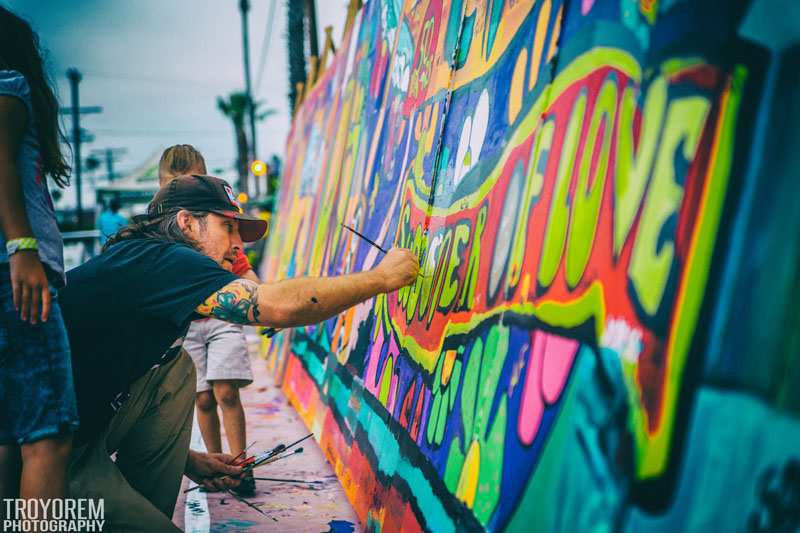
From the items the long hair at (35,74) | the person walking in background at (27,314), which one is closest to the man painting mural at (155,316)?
the person walking in background at (27,314)

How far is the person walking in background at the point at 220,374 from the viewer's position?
4297 mm

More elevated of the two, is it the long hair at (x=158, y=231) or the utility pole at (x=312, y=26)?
the utility pole at (x=312, y=26)

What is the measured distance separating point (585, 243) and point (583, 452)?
54 cm

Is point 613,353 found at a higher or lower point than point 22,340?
higher

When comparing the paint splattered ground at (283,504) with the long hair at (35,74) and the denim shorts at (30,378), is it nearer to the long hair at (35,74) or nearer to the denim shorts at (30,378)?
the denim shorts at (30,378)

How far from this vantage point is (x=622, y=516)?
158cm

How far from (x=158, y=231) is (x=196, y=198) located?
220 mm

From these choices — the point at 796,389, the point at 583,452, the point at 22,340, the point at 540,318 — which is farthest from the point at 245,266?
the point at 796,389

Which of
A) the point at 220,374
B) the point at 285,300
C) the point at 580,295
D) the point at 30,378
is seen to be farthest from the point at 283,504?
the point at 580,295

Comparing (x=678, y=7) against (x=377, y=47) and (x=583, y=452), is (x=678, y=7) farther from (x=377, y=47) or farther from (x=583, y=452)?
(x=377, y=47)

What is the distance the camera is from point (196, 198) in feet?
10.7

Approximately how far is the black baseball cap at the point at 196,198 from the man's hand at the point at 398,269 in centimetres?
77

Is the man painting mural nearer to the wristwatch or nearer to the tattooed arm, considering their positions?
the tattooed arm

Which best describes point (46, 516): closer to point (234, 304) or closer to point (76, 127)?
point (234, 304)
